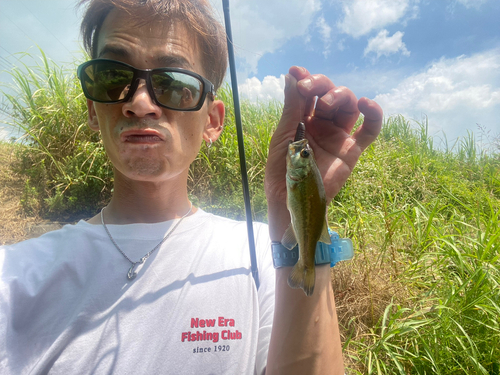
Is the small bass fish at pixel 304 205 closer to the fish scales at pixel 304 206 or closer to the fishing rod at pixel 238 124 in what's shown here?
the fish scales at pixel 304 206

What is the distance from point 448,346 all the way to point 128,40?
3.24m

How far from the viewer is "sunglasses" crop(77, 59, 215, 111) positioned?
1.49 meters

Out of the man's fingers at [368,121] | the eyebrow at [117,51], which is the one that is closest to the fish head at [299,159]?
the man's fingers at [368,121]

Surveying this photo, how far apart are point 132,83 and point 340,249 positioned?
135 cm

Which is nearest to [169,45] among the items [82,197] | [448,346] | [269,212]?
[269,212]

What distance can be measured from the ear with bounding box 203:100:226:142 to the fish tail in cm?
126

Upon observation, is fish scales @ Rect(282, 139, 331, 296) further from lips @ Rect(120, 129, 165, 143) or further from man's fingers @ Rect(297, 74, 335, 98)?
lips @ Rect(120, 129, 165, 143)

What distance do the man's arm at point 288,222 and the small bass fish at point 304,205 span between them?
23 centimetres

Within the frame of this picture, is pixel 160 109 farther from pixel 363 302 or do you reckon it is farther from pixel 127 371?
pixel 363 302

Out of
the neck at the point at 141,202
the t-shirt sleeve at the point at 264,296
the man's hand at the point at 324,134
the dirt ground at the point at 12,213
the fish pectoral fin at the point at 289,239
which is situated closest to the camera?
the fish pectoral fin at the point at 289,239

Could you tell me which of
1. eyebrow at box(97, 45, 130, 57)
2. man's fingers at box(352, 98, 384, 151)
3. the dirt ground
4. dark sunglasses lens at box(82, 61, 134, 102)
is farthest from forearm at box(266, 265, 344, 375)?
the dirt ground

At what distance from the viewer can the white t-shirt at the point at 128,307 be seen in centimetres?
123

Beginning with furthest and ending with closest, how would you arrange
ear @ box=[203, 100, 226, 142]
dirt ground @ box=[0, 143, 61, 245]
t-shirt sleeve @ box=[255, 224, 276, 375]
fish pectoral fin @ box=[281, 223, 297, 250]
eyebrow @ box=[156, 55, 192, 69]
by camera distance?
1. dirt ground @ box=[0, 143, 61, 245]
2. ear @ box=[203, 100, 226, 142]
3. eyebrow @ box=[156, 55, 192, 69]
4. t-shirt sleeve @ box=[255, 224, 276, 375]
5. fish pectoral fin @ box=[281, 223, 297, 250]

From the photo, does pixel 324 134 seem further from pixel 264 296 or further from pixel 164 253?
pixel 164 253
